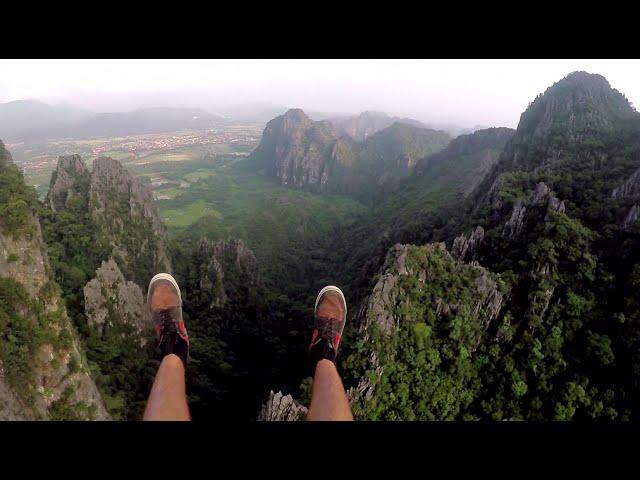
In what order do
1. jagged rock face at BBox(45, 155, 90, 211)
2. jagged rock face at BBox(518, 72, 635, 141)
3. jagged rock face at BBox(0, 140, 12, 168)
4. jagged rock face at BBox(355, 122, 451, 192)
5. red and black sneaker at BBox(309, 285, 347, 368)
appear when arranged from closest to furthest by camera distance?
red and black sneaker at BBox(309, 285, 347, 368) → jagged rock face at BBox(0, 140, 12, 168) → jagged rock face at BBox(45, 155, 90, 211) → jagged rock face at BBox(518, 72, 635, 141) → jagged rock face at BBox(355, 122, 451, 192)

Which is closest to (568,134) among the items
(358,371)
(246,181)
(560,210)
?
(560,210)

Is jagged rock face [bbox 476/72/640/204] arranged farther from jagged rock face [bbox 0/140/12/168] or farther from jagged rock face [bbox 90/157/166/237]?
jagged rock face [bbox 0/140/12/168]

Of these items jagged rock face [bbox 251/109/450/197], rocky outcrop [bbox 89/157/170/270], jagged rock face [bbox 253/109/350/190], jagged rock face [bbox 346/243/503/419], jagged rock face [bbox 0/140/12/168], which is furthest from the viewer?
jagged rock face [bbox 253/109/350/190]

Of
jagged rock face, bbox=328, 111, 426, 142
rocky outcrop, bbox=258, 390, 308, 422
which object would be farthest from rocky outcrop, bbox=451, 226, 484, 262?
jagged rock face, bbox=328, 111, 426, 142

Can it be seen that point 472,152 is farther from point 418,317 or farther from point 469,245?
point 418,317

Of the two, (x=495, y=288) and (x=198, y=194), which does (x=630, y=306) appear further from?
(x=198, y=194)
